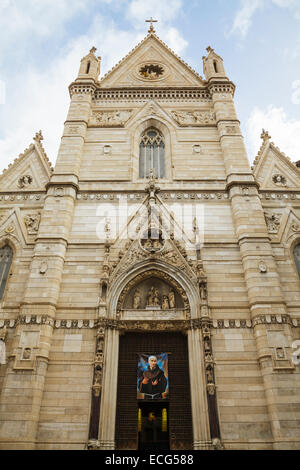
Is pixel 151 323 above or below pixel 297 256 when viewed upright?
below

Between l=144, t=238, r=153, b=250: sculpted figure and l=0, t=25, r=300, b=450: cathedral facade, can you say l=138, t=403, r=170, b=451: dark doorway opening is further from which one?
l=144, t=238, r=153, b=250: sculpted figure

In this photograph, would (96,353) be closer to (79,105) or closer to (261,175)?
(261,175)

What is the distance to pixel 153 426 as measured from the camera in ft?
35.8

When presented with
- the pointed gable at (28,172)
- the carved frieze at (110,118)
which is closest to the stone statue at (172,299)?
the pointed gable at (28,172)

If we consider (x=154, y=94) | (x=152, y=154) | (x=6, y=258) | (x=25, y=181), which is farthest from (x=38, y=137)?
(x=6, y=258)

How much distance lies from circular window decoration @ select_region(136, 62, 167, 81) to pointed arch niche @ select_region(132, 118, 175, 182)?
4.18 metres

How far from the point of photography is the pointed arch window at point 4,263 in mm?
12917

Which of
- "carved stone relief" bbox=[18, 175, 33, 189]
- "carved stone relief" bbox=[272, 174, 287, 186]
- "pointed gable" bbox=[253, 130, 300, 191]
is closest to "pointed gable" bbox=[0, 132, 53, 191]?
"carved stone relief" bbox=[18, 175, 33, 189]

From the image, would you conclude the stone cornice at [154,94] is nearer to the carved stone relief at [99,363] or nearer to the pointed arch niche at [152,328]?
the pointed arch niche at [152,328]

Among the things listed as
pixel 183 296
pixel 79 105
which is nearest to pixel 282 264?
pixel 183 296

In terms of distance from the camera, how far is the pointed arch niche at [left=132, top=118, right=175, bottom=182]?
1583 cm

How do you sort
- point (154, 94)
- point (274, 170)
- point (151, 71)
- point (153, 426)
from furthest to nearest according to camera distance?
point (151, 71) → point (154, 94) → point (274, 170) → point (153, 426)

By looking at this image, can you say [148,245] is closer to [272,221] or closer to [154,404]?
[272,221]

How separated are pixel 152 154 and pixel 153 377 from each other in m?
10.8
